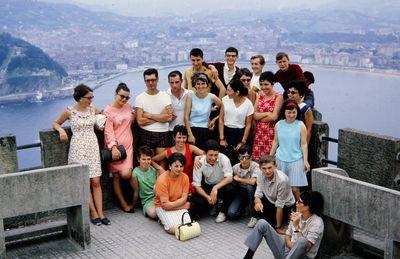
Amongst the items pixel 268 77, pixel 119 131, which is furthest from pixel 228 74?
pixel 119 131

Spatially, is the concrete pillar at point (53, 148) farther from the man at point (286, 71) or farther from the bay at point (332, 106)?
the bay at point (332, 106)

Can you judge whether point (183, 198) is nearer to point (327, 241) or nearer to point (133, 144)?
point (133, 144)

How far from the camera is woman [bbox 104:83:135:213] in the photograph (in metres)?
7.17

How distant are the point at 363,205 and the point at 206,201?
2622 mm

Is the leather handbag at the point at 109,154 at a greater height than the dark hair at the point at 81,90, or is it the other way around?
the dark hair at the point at 81,90

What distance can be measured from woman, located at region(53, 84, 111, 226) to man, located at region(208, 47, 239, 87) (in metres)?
2.33

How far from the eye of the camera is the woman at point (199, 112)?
7602 millimetres

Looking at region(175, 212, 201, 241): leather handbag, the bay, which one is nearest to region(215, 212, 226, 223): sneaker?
region(175, 212, 201, 241): leather handbag

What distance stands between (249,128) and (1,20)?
17801 centimetres

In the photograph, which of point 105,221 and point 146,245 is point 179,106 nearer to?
Result: point 105,221

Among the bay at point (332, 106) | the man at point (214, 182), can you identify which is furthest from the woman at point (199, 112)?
the bay at point (332, 106)

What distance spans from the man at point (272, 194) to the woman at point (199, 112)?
1.40 meters

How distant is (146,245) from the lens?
636cm

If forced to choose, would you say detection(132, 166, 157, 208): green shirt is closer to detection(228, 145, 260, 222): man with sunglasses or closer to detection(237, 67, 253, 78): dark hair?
detection(228, 145, 260, 222): man with sunglasses
